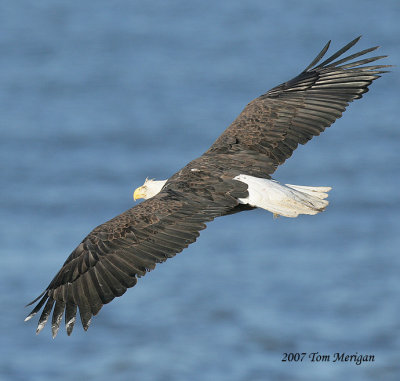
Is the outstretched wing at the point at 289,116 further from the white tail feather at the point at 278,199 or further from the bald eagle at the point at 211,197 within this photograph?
the white tail feather at the point at 278,199

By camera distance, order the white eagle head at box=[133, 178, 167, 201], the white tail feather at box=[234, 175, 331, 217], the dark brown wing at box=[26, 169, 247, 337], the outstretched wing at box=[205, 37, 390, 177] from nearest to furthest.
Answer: the dark brown wing at box=[26, 169, 247, 337] → the white tail feather at box=[234, 175, 331, 217] → the outstretched wing at box=[205, 37, 390, 177] → the white eagle head at box=[133, 178, 167, 201]

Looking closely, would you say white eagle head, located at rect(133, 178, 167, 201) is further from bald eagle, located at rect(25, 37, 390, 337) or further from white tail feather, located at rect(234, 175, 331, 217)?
white tail feather, located at rect(234, 175, 331, 217)

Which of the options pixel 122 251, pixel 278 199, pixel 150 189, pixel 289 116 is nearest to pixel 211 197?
pixel 278 199

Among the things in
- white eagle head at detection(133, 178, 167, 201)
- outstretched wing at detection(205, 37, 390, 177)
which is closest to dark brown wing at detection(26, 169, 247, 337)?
outstretched wing at detection(205, 37, 390, 177)

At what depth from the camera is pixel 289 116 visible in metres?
10.3

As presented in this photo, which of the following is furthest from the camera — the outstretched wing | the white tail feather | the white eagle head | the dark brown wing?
the white eagle head

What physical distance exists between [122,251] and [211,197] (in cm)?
100

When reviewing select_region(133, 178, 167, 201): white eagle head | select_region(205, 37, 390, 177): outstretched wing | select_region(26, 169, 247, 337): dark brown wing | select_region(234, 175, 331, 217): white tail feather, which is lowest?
select_region(26, 169, 247, 337): dark brown wing

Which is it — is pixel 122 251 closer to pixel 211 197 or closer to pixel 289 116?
pixel 211 197

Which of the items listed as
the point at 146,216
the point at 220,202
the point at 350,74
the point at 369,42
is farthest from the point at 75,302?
the point at 369,42

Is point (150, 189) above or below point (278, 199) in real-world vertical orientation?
→ above

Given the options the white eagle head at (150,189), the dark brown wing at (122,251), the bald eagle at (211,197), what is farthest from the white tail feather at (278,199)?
the white eagle head at (150,189)

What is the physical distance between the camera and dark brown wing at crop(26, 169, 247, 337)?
27.4ft

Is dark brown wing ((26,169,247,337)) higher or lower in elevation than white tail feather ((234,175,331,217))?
lower
